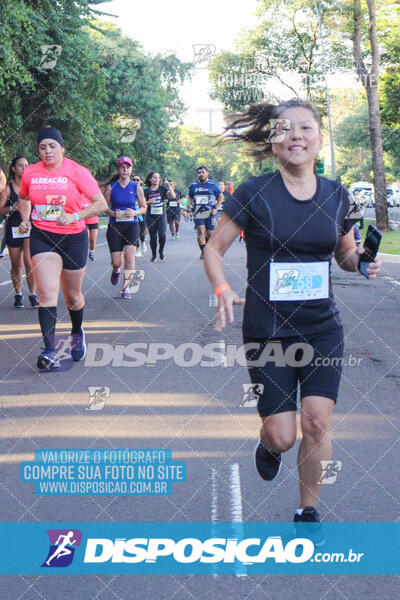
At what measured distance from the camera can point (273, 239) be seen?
393 cm

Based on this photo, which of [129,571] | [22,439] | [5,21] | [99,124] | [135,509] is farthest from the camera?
[99,124]

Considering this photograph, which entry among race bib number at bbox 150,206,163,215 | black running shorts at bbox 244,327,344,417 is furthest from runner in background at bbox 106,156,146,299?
black running shorts at bbox 244,327,344,417

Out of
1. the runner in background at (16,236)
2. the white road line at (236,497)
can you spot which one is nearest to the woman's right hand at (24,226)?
the runner in background at (16,236)

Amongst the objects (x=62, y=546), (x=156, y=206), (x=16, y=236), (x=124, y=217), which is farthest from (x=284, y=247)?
(x=156, y=206)

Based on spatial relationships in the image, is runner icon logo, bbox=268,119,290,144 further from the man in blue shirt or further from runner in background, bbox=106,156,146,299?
the man in blue shirt

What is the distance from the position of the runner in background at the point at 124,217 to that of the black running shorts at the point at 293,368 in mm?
9291

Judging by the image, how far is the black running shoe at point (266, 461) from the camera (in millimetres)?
4277

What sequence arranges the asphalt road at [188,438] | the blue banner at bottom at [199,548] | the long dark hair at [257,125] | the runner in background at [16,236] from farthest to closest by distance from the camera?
the runner in background at [16,236] < the long dark hair at [257,125] < the blue banner at bottom at [199,548] < the asphalt road at [188,438]

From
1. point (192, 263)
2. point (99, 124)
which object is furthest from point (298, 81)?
point (192, 263)

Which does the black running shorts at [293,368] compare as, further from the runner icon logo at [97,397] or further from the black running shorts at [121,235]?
the black running shorts at [121,235]

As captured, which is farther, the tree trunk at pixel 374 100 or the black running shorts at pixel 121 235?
the tree trunk at pixel 374 100

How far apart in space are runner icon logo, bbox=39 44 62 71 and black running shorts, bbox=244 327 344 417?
21.4 m

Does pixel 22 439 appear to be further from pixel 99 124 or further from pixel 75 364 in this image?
pixel 99 124

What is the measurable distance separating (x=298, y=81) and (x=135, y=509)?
54398mm
